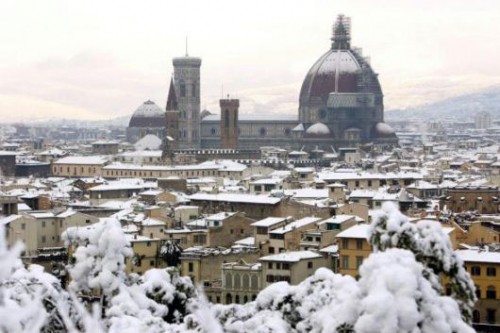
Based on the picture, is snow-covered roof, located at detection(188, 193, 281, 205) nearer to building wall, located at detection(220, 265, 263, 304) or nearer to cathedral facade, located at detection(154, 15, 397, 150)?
building wall, located at detection(220, 265, 263, 304)

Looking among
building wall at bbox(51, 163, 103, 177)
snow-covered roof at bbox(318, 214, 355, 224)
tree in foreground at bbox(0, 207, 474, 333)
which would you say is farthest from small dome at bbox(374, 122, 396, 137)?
tree in foreground at bbox(0, 207, 474, 333)

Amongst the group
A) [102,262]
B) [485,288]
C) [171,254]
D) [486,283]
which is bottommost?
[485,288]

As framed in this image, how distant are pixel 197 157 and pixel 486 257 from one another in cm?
6169

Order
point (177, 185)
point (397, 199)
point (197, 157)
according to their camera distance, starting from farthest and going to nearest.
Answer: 1. point (197, 157)
2. point (177, 185)
3. point (397, 199)

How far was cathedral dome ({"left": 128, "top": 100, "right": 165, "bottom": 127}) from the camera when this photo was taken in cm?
12475

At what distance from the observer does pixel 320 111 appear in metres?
114

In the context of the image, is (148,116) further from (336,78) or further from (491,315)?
(491,315)

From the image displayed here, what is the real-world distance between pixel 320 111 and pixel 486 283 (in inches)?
3129

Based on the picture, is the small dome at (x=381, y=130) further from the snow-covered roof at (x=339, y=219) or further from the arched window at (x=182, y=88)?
the snow-covered roof at (x=339, y=219)

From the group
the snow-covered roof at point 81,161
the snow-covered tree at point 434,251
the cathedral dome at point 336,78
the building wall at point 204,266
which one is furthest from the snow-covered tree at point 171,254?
the cathedral dome at point 336,78

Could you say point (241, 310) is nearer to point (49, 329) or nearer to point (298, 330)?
point (298, 330)

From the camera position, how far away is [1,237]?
7.47m

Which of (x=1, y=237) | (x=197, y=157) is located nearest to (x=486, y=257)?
(x=1, y=237)

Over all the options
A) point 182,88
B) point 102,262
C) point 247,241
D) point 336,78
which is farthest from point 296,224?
point 182,88
